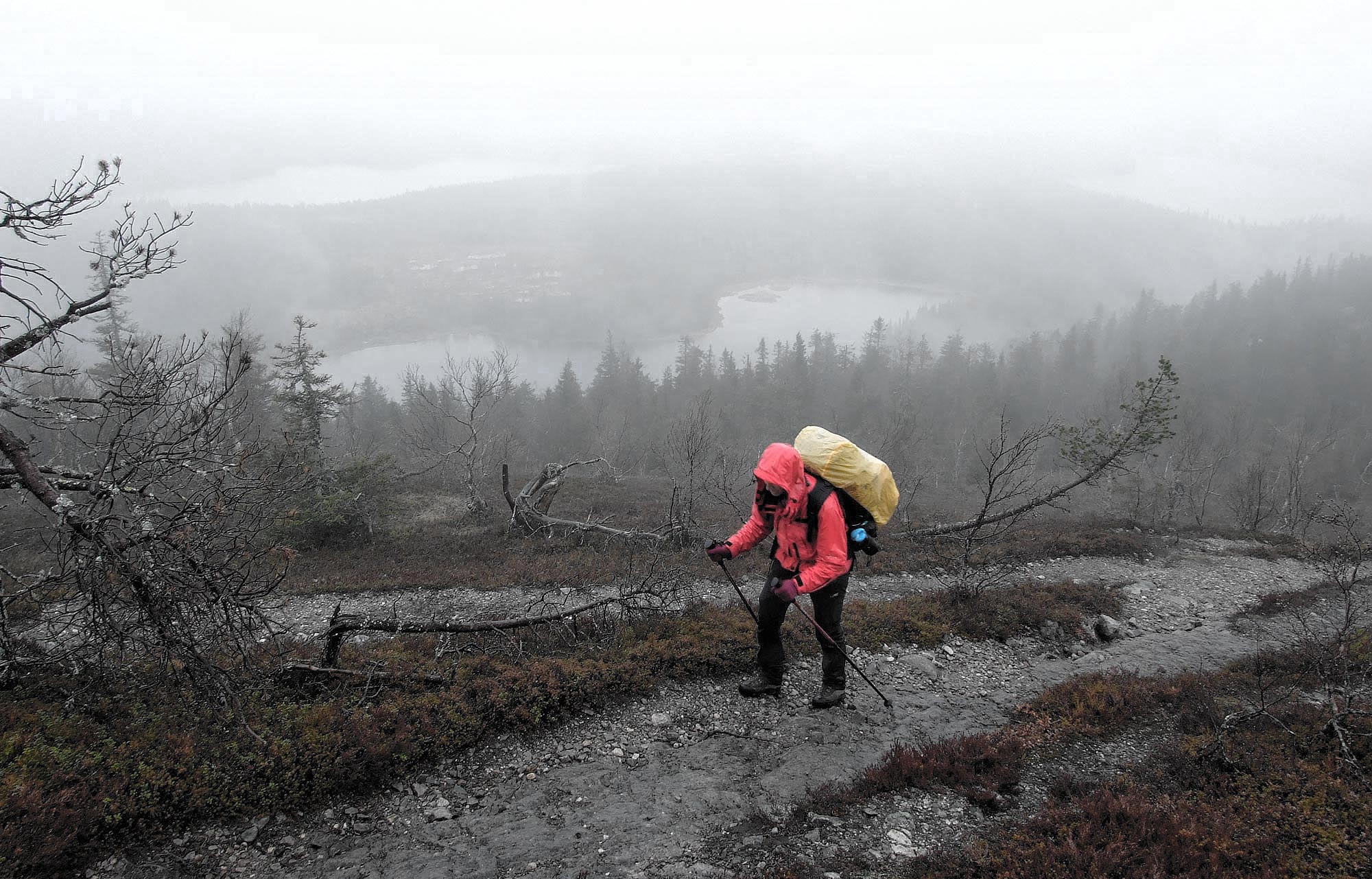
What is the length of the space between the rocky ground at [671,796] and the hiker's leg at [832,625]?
40 cm

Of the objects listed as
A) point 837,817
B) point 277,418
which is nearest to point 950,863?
point 837,817

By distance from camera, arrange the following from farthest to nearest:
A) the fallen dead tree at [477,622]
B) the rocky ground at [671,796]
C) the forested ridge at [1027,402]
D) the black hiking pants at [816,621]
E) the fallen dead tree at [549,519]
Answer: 1. the forested ridge at [1027,402]
2. the fallen dead tree at [549,519]
3. the fallen dead tree at [477,622]
4. the black hiking pants at [816,621]
5. the rocky ground at [671,796]

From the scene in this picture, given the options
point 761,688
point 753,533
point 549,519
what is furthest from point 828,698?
point 549,519

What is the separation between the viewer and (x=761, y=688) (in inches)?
288

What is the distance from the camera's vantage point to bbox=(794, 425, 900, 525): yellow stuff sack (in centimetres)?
632

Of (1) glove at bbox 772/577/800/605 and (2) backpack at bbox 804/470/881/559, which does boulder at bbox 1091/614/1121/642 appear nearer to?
(2) backpack at bbox 804/470/881/559

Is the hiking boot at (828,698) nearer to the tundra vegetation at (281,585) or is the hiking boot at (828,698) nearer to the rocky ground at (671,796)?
the rocky ground at (671,796)

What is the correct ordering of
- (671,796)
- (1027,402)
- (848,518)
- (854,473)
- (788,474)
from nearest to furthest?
(671,796) → (788,474) → (854,473) → (848,518) → (1027,402)

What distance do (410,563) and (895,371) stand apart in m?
91.8

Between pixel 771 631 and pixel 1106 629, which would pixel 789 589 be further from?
pixel 1106 629

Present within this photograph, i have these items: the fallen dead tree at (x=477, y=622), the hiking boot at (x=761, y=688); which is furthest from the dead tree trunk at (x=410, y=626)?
the hiking boot at (x=761, y=688)

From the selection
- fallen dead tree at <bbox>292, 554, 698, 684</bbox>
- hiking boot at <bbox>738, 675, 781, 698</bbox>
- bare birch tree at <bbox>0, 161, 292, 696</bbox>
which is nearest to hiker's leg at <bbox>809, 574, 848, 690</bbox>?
hiking boot at <bbox>738, 675, 781, 698</bbox>

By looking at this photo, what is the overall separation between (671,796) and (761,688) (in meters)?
1.98

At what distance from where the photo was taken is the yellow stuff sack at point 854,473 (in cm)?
632
